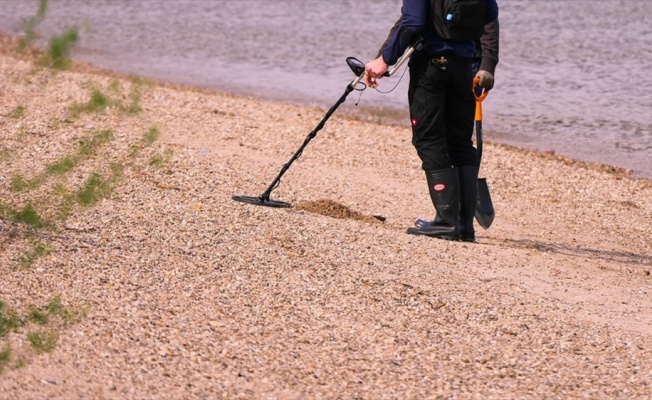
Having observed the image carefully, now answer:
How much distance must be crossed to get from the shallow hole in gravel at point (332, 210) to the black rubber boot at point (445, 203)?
0.56 metres

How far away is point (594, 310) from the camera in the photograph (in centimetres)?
598

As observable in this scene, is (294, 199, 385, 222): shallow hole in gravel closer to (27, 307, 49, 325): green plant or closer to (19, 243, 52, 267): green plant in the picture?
(19, 243, 52, 267): green plant

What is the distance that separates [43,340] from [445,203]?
323 cm

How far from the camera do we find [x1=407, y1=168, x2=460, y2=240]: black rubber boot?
703cm

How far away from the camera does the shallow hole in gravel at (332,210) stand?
24.8 ft

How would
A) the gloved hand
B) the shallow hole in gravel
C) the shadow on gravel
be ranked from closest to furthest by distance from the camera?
the gloved hand
the shadow on gravel
the shallow hole in gravel

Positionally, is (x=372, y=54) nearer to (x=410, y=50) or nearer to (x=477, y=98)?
(x=477, y=98)

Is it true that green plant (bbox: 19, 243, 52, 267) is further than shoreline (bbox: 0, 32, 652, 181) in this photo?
No

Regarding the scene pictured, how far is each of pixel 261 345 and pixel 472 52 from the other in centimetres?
272

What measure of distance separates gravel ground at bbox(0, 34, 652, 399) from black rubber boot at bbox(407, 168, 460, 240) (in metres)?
0.19

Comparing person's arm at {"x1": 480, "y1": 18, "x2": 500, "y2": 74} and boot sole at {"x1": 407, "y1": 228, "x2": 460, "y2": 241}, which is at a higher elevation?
person's arm at {"x1": 480, "y1": 18, "x2": 500, "y2": 74}

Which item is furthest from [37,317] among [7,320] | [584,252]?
[584,252]

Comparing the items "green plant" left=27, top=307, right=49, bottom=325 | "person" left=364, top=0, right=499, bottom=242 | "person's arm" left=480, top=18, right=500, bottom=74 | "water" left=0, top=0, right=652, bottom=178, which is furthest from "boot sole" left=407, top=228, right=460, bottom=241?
"water" left=0, top=0, right=652, bottom=178

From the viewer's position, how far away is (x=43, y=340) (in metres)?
4.49
